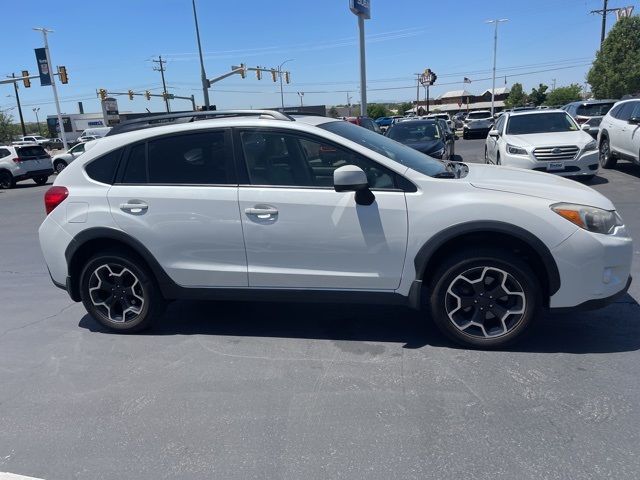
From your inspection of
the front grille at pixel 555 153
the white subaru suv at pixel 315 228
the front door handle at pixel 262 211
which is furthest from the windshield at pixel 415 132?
the front door handle at pixel 262 211

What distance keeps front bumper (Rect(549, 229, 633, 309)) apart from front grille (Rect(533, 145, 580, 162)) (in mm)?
6996

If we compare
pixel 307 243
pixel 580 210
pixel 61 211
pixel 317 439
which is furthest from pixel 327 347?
pixel 61 211

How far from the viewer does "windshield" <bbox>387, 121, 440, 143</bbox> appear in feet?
42.6

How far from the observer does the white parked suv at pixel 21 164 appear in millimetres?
21234

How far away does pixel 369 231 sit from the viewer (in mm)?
3801

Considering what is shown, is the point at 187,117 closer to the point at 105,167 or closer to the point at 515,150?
the point at 105,167

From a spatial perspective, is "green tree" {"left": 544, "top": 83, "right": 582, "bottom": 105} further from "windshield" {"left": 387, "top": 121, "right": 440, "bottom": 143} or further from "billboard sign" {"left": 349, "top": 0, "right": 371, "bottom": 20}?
"windshield" {"left": 387, "top": 121, "right": 440, "bottom": 143}

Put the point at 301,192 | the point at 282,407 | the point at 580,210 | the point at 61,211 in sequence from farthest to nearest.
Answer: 1. the point at 61,211
2. the point at 301,192
3. the point at 580,210
4. the point at 282,407

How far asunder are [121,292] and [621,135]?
11.1 meters

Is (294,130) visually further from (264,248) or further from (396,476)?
(396,476)

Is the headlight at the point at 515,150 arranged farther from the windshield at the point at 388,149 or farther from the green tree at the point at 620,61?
the green tree at the point at 620,61

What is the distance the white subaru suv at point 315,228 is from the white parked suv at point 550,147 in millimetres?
6254

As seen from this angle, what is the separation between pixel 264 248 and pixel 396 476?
6.52 ft

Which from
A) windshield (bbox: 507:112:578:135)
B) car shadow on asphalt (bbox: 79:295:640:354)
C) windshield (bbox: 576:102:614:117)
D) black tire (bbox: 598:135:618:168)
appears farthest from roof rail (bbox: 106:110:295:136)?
windshield (bbox: 576:102:614:117)
